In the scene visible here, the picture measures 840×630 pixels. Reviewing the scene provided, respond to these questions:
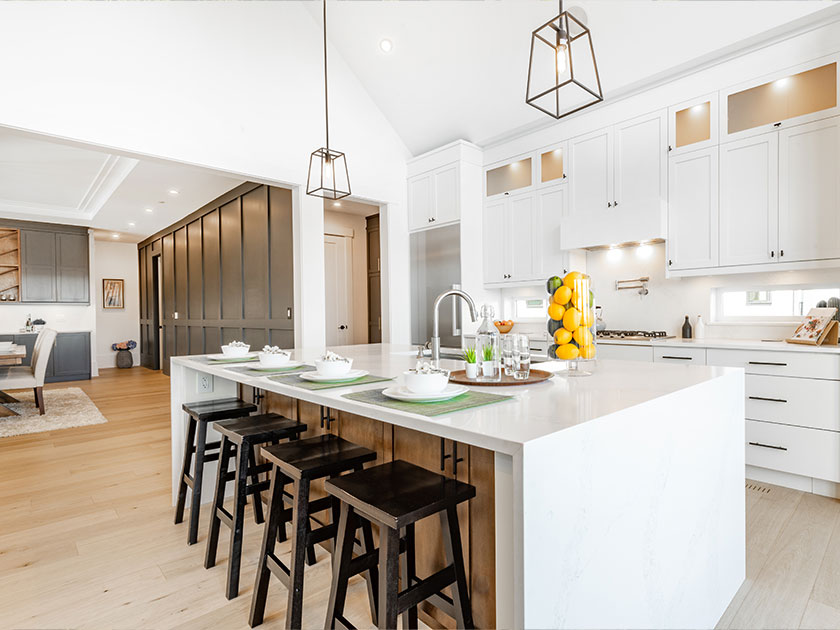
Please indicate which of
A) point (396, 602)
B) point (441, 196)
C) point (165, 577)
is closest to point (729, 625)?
point (396, 602)

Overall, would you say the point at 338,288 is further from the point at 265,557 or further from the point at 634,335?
the point at 265,557

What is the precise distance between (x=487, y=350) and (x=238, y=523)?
1.25 metres

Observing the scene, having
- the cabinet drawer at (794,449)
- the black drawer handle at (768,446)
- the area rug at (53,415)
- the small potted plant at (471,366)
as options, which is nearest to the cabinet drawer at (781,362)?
the cabinet drawer at (794,449)

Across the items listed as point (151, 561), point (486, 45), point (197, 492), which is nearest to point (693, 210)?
point (486, 45)

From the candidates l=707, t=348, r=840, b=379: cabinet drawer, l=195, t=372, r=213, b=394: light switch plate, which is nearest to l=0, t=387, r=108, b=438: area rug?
l=195, t=372, r=213, b=394: light switch plate

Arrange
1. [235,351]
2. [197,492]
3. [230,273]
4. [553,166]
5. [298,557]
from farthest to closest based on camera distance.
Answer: [230,273], [553,166], [235,351], [197,492], [298,557]

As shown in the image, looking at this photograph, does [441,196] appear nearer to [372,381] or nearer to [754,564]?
[372,381]

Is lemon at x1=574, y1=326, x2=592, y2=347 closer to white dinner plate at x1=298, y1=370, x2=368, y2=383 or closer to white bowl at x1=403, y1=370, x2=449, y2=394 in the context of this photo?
white bowl at x1=403, y1=370, x2=449, y2=394

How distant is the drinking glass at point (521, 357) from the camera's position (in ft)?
5.27

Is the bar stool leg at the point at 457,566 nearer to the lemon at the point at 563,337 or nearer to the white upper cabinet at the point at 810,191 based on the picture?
the lemon at the point at 563,337

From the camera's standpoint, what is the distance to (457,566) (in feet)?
4.30

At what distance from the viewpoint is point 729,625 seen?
5.25ft

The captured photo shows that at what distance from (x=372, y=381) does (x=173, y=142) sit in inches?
114

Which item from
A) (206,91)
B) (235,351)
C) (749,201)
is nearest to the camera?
(235,351)
